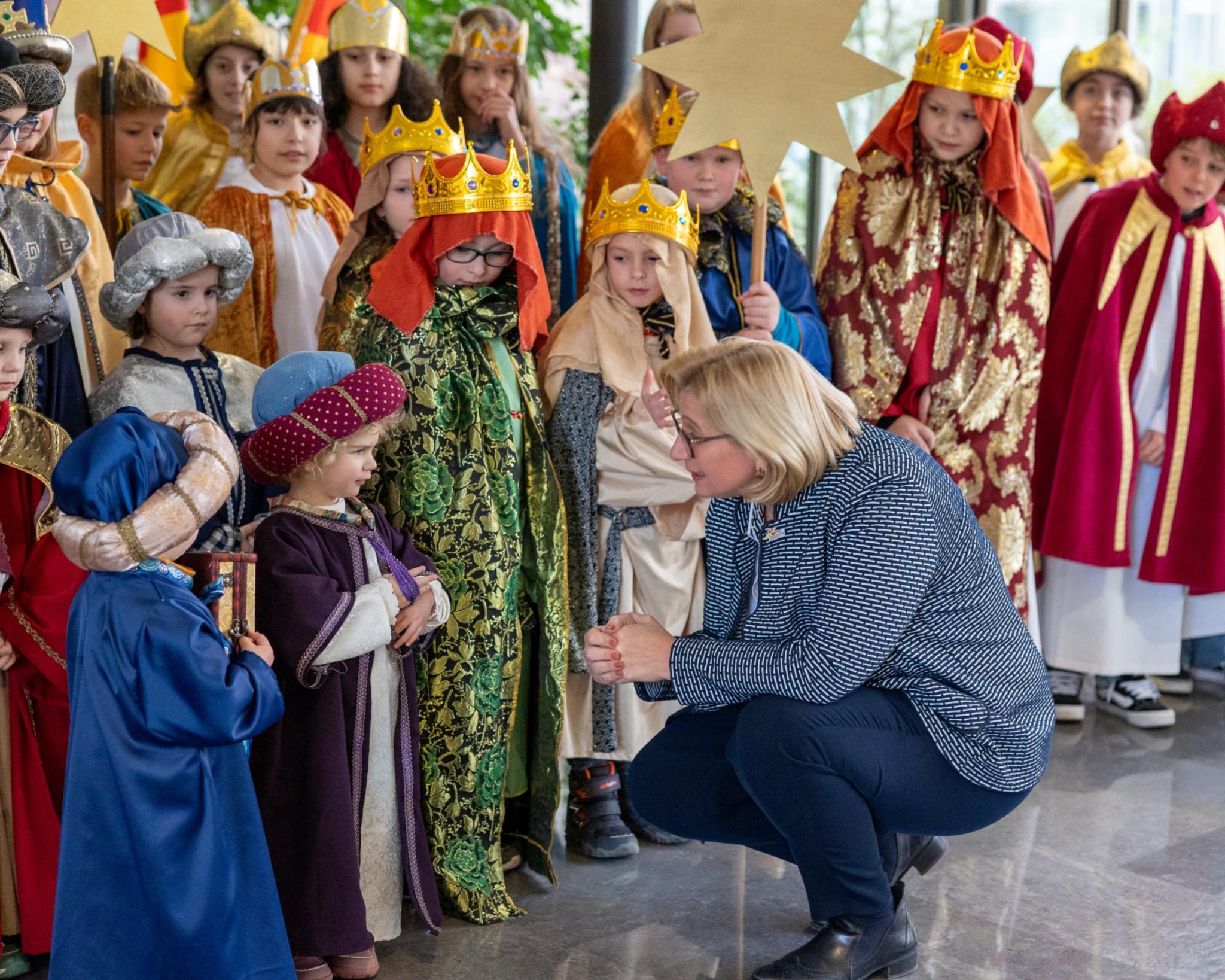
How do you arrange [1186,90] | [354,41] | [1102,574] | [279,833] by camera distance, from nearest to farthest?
[279,833]
[354,41]
[1102,574]
[1186,90]

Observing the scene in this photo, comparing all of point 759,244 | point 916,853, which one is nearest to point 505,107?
point 759,244

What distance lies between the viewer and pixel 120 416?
2.28m

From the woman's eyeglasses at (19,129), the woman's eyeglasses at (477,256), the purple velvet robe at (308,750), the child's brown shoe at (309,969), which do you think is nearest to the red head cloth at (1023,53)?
the woman's eyeglasses at (477,256)

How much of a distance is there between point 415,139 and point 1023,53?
183 centimetres

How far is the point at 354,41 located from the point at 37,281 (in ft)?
5.61

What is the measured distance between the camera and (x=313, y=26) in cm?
468

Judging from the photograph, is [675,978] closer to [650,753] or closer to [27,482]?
[650,753]

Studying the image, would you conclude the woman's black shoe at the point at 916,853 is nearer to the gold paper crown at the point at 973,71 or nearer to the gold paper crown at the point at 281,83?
the gold paper crown at the point at 973,71

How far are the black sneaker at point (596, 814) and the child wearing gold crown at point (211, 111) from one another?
2.15 m

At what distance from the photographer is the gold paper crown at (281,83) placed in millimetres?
3750

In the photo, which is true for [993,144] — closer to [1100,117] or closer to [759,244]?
[759,244]

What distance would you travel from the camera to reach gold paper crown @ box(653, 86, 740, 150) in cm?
375

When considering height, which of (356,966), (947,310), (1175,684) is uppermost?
(947,310)

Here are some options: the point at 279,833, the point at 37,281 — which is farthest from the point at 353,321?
the point at 279,833
